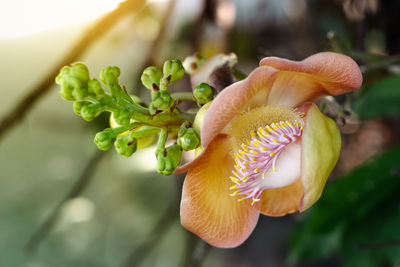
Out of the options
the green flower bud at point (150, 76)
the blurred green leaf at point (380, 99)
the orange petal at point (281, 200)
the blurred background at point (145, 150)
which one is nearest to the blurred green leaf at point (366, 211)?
the blurred background at point (145, 150)

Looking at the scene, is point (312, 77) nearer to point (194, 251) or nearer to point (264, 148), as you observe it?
point (264, 148)

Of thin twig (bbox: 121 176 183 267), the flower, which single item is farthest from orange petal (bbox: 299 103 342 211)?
thin twig (bbox: 121 176 183 267)

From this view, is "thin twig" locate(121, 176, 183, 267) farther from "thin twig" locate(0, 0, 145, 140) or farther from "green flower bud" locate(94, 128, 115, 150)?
"green flower bud" locate(94, 128, 115, 150)

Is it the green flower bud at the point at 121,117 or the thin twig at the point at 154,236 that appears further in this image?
the thin twig at the point at 154,236

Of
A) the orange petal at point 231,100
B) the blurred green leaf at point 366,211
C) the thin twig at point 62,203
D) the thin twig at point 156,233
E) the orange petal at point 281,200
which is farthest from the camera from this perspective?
the thin twig at point 156,233

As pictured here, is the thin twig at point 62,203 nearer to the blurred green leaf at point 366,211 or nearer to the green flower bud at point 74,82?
the blurred green leaf at point 366,211

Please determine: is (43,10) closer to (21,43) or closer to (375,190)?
(21,43)

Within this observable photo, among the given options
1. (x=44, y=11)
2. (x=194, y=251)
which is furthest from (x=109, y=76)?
(x=194, y=251)
